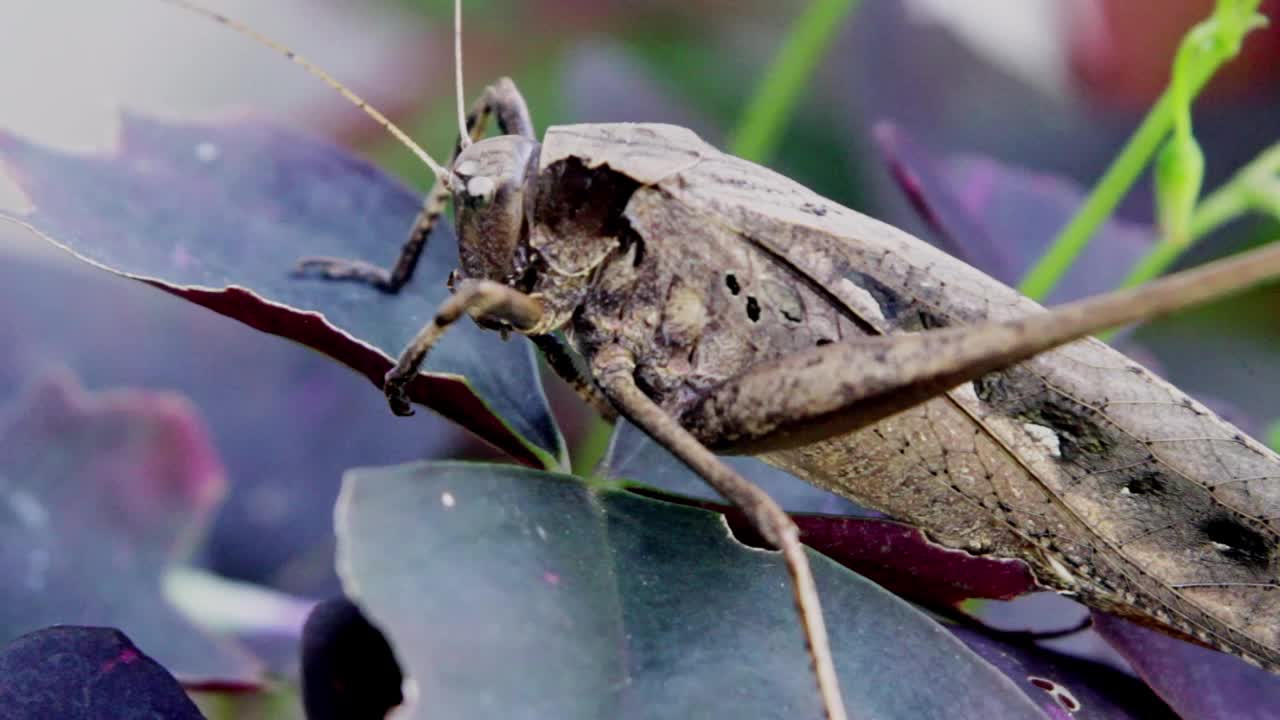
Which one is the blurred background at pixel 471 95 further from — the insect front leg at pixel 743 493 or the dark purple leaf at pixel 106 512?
the insect front leg at pixel 743 493

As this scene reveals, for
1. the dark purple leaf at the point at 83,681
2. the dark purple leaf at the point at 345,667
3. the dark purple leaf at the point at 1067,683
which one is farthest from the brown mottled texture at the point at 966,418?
the dark purple leaf at the point at 83,681

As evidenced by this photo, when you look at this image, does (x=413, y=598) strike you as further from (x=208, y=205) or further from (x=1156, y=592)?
(x=1156, y=592)

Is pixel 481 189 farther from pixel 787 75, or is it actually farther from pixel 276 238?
pixel 787 75

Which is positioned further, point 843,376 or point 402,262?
point 402,262

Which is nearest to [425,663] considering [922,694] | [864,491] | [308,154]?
[922,694]

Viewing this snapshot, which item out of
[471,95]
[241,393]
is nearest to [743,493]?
[241,393]

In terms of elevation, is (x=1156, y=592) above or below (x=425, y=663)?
above
